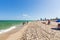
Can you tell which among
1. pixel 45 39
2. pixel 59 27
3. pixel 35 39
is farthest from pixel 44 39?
pixel 59 27

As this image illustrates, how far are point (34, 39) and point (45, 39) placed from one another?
872 millimetres

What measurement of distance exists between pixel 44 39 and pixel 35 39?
71 centimetres

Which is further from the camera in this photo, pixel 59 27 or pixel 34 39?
pixel 59 27

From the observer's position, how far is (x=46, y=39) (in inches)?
348

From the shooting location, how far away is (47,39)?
884 centimetres

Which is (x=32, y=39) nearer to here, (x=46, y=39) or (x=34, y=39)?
(x=34, y=39)

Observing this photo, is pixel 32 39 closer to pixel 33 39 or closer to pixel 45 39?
pixel 33 39

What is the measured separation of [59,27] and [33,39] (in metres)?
9.34

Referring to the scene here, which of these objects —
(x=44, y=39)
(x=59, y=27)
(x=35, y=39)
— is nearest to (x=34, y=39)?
(x=35, y=39)

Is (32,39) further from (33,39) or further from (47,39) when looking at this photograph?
(47,39)

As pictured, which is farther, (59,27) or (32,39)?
(59,27)

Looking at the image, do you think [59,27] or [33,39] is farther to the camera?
[59,27]

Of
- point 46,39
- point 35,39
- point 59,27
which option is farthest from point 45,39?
point 59,27

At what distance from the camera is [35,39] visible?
880cm
